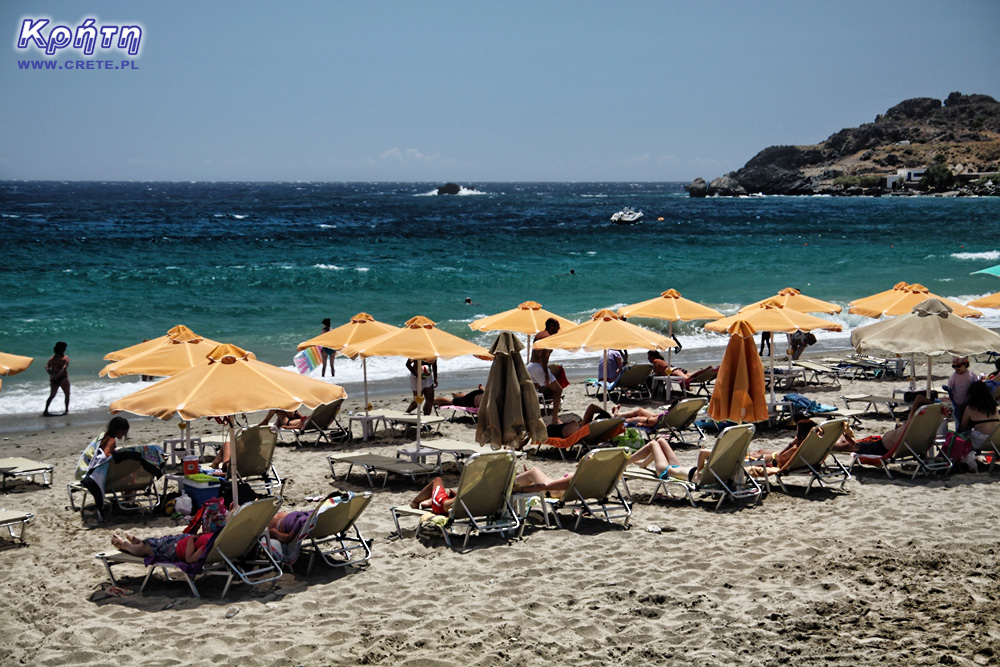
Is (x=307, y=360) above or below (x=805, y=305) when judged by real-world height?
below

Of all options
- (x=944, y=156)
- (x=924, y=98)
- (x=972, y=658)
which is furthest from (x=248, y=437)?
(x=924, y=98)

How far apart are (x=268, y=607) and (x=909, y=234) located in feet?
186

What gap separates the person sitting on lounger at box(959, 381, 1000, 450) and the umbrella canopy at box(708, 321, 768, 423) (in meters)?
1.96

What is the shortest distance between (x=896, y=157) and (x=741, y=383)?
131 m

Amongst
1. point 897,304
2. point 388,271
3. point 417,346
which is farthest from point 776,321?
point 388,271

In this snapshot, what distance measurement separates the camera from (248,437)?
29.2 feet

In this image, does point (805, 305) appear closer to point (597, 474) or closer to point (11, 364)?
point (597, 474)

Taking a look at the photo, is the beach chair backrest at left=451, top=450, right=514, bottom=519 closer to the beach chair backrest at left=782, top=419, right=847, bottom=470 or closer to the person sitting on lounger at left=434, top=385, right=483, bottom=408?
the beach chair backrest at left=782, top=419, right=847, bottom=470

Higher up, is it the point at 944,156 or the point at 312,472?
the point at 944,156

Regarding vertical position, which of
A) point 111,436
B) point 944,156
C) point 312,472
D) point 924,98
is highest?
point 924,98

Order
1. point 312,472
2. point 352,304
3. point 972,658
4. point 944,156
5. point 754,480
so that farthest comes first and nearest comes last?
point 944,156, point 352,304, point 312,472, point 754,480, point 972,658

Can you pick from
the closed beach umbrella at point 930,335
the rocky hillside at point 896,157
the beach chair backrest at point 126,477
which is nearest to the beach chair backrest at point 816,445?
the closed beach umbrella at point 930,335

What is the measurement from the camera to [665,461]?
28.0 ft

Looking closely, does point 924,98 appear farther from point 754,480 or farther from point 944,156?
point 754,480
